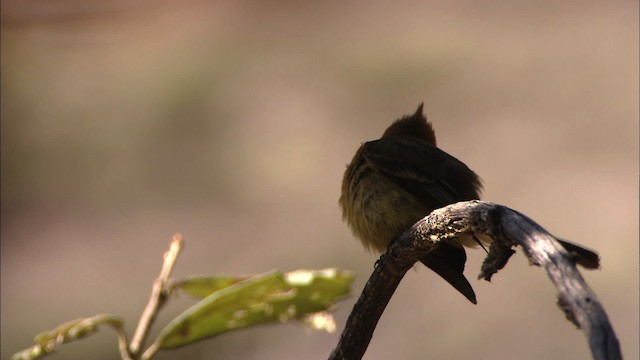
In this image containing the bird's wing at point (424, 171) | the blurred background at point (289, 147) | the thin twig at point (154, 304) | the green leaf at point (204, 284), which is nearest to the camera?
the thin twig at point (154, 304)

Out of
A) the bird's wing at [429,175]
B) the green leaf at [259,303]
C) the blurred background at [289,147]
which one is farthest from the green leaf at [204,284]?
the blurred background at [289,147]

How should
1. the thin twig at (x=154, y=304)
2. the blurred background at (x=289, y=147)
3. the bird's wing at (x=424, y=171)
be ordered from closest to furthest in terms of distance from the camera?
the thin twig at (x=154, y=304), the bird's wing at (x=424, y=171), the blurred background at (x=289, y=147)

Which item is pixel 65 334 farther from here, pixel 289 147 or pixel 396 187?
pixel 289 147

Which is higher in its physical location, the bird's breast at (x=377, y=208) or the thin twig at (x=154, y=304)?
the bird's breast at (x=377, y=208)

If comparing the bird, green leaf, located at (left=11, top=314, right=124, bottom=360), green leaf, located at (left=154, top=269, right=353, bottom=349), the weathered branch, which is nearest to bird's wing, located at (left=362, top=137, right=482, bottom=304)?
the bird

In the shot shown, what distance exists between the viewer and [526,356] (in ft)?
24.0

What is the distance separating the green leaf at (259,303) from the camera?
2.33 m

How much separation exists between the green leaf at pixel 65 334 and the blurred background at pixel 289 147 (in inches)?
198

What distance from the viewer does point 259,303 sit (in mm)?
2432

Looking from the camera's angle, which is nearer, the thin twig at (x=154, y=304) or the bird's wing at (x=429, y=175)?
the thin twig at (x=154, y=304)

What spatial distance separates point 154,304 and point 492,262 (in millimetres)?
807

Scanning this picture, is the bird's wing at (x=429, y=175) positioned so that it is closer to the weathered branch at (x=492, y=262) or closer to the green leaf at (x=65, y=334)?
the weathered branch at (x=492, y=262)

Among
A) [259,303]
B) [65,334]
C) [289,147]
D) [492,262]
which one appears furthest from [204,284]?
[289,147]

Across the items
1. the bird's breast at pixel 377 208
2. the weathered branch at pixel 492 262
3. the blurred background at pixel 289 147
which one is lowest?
the weathered branch at pixel 492 262
